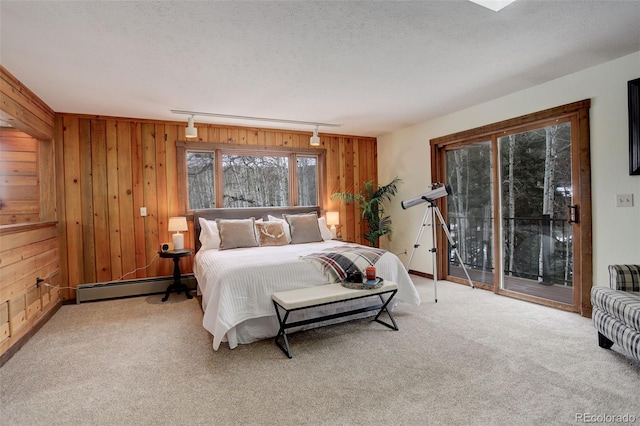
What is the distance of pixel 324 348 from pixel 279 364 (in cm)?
41

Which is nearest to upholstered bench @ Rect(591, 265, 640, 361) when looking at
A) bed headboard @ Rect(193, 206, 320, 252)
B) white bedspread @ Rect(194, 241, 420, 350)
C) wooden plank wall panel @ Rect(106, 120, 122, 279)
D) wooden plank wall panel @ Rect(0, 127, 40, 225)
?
white bedspread @ Rect(194, 241, 420, 350)

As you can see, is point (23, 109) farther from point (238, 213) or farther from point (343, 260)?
point (343, 260)

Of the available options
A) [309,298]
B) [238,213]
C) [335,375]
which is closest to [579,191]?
[309,298]

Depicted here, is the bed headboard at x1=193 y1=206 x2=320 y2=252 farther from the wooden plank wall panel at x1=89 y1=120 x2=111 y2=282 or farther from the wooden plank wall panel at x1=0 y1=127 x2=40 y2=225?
the wooden plank wall panel at x1=0 y1=127 x2=40 y2=225

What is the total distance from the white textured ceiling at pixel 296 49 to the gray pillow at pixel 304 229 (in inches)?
61.6

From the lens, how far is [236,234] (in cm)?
418

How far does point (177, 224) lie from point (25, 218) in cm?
176

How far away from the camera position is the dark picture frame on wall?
280 cm

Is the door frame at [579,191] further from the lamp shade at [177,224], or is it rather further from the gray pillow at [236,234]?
the lamp shade at [177,224]

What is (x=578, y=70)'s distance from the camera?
3.19m

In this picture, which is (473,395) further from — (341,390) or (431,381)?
(341,390)

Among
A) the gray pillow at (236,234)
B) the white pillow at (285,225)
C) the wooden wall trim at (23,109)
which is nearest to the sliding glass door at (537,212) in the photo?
the white pillow at (285,225)

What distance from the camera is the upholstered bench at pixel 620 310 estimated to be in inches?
84.6

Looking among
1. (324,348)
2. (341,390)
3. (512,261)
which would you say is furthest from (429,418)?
(512,261)
